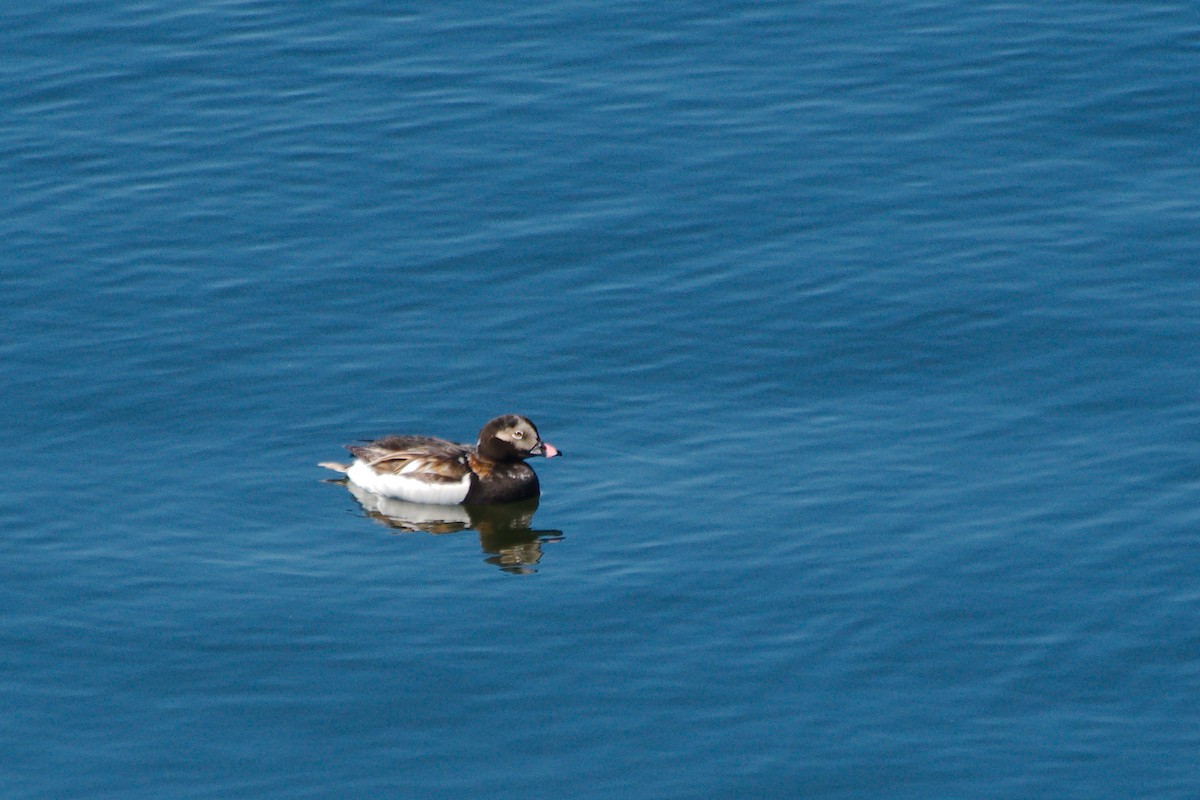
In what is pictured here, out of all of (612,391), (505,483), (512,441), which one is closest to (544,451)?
(512,441)

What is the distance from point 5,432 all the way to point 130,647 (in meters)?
5.43

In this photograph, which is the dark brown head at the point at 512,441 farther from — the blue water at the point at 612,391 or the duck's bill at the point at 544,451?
the blue water at the point at 612,391

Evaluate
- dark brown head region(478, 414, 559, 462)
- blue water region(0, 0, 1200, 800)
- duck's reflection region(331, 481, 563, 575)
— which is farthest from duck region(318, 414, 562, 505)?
blue water region(0, 0, 1200, 800)

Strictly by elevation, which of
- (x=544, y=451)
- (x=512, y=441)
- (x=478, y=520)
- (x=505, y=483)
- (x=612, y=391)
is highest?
(x=612, y=391)

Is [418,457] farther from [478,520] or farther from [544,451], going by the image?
[544,451]

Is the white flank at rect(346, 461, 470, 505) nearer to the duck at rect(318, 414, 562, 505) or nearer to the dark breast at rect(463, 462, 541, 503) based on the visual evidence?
the duck at rect(318, 414, 562, 505)

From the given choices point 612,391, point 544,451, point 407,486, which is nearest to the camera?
point 544,451

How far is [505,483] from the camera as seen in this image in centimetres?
2372

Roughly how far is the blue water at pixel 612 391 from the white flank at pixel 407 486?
34cm

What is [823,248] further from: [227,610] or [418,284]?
[227,610]

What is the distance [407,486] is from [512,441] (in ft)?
4.15

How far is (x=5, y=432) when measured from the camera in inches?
967

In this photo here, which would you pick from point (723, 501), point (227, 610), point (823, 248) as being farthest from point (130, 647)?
point (823, 248)

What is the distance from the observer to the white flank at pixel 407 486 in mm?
23531
